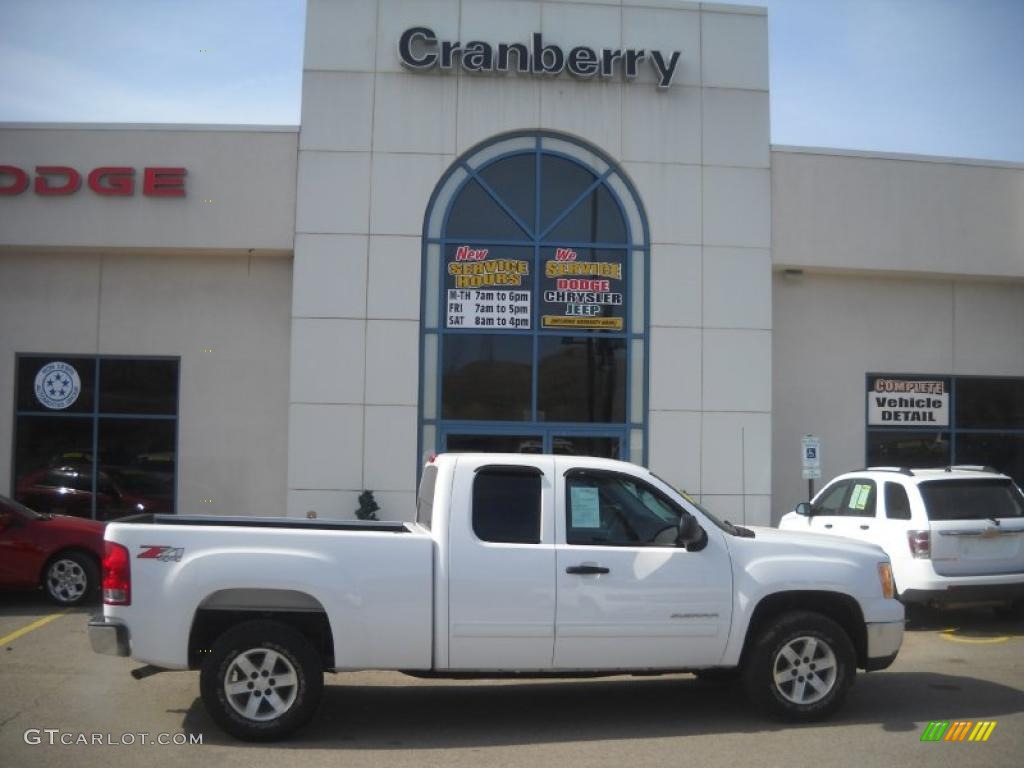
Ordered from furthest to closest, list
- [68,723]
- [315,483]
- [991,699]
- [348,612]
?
[315,483] < [991,699] < [68,723] < [348,612]

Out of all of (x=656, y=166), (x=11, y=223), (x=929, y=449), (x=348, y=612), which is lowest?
(x=348, y=612)

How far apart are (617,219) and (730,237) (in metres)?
1.82

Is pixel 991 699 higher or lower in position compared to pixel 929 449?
lower

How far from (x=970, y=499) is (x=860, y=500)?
4.32 ft

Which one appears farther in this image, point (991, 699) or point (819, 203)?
point (819, 203)

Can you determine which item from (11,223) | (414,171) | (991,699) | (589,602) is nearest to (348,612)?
(589,602)

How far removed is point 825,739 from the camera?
6.96m

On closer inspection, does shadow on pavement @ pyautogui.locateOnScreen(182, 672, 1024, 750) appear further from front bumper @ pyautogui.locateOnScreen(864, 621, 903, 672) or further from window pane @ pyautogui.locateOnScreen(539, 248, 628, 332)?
window pane @ pyautogui.locateOnScreen(539, 248, 628, 332)

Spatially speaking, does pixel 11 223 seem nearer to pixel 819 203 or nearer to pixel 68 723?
pixel 68 723

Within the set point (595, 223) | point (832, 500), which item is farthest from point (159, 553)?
point (595, 223)

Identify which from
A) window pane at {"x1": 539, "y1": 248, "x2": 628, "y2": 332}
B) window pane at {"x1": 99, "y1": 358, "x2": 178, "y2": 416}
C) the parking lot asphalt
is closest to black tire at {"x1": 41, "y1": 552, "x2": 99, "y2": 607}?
the parking lot asphalt

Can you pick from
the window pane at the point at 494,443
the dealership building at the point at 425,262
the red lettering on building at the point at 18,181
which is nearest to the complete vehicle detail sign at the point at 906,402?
the dealership building at the point at 425,262

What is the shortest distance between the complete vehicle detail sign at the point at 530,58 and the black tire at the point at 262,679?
11.2 meters

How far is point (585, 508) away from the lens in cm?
723
